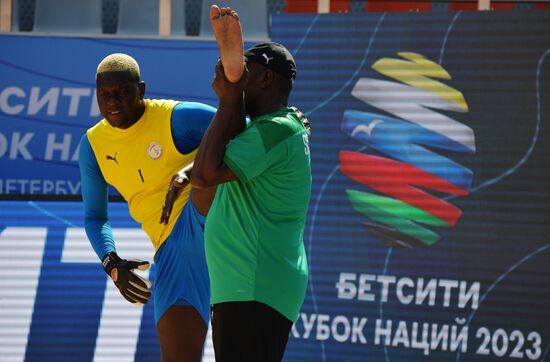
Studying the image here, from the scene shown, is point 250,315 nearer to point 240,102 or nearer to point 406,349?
point 240,102

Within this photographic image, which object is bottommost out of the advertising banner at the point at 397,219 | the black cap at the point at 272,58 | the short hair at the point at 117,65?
the advertising banner at the point at 397,219

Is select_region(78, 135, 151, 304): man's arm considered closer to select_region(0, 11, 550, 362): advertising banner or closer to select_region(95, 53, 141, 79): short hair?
select_region(95, 53, 141, 79): short hair

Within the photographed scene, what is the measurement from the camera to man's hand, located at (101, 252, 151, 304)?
361 centimetres

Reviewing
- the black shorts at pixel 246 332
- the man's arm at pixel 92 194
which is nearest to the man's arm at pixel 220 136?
the black shorts at pixel 246 332

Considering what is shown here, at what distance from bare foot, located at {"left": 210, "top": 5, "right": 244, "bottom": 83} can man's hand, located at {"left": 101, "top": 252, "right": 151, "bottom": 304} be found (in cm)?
125

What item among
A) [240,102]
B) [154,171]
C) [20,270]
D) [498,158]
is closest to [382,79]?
[498,158]

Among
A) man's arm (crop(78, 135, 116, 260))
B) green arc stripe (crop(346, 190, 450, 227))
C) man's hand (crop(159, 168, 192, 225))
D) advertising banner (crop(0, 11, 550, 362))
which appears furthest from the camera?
green arc stripe (crop(346, 190, 450, 227))

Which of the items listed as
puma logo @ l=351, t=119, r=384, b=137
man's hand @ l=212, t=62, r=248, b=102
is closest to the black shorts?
man's hand @ l=212, t=62, r=248, b=102

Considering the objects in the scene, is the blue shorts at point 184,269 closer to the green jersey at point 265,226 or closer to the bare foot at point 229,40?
the green jersey at point 265,226

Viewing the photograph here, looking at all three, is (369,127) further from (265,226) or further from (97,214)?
(265,226)

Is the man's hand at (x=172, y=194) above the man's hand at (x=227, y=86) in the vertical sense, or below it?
below

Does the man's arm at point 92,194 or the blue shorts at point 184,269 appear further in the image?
the man's arm at point 92,194

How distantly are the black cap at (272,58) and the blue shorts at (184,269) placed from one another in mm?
1047

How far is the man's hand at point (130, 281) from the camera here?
3611 mm
